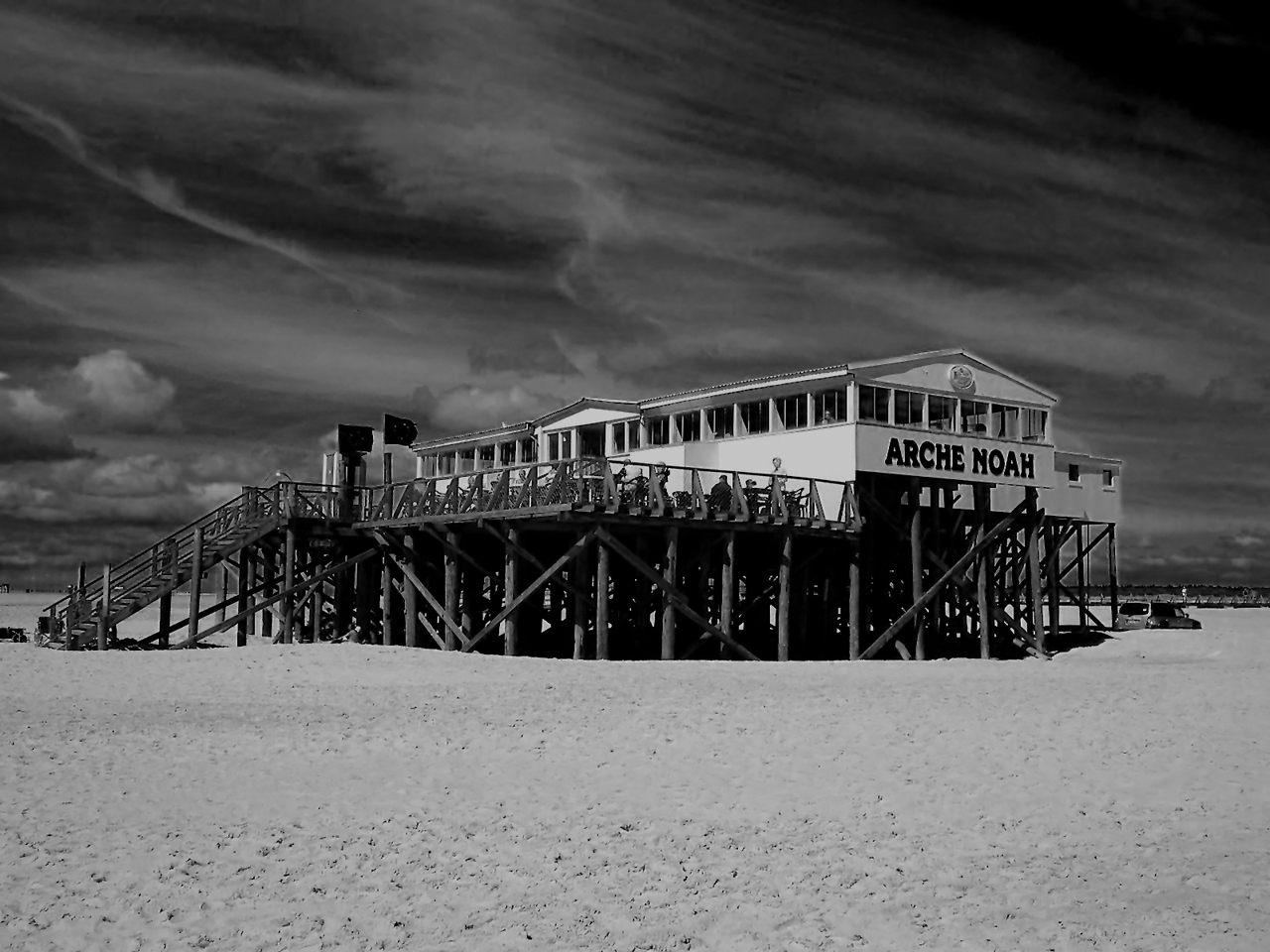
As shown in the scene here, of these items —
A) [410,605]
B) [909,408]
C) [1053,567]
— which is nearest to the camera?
[909,408]

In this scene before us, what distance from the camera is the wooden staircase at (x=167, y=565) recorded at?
27156 millimetres

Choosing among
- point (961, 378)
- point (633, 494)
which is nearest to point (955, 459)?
point (961, 378)

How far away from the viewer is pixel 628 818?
10492mm

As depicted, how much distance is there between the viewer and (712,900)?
8.45 m

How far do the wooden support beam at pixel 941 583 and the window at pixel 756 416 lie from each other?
522 cm

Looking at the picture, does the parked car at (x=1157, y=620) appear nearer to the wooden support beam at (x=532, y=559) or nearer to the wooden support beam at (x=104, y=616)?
the wooden support beam at (x=532, y=559)

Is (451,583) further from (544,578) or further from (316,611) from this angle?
(316,611)

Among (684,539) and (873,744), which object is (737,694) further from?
(684,539)

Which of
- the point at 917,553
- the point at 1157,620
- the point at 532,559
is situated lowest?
the point at 1157,620

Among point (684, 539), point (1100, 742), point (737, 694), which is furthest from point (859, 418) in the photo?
point (1100, 742)

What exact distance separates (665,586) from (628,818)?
45.0ft

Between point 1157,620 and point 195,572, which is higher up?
point 195,572

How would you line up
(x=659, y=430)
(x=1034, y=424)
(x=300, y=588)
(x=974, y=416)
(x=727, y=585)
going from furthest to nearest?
(x=659, y=430)
(x=1034, y=424)
(x=974, y=416)
(x=300, y=588)
(x=727, y=585)

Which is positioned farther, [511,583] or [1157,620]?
[1157,620]
